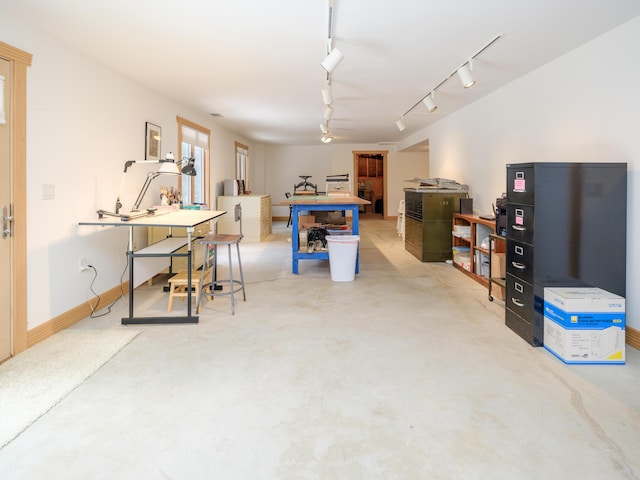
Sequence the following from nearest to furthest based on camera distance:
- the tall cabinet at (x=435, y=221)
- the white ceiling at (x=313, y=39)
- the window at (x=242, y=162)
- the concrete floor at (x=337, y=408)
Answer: the concrete floor at (x=337, y=408), the white ceiling at (x=313, y=39), the tall cabinet at (x=435, y=221), the window at (x=242, y=162)

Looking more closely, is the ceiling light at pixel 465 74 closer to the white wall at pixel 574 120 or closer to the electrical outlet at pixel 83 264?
the white wall at pixel 574 120

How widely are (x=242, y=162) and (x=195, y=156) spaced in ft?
11.9

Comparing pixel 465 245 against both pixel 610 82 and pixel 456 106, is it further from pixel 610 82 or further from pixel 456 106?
pixel 610 82

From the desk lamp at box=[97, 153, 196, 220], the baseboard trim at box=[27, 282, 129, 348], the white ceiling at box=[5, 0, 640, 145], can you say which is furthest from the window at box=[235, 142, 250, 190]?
the baseboard trim at box=[27, 282, 129, 348]

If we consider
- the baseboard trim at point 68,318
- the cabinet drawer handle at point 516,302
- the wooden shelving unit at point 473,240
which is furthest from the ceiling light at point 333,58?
the baseboard trim at point 68,318

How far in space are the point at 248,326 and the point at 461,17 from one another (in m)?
2.86

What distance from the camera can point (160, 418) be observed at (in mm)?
2035

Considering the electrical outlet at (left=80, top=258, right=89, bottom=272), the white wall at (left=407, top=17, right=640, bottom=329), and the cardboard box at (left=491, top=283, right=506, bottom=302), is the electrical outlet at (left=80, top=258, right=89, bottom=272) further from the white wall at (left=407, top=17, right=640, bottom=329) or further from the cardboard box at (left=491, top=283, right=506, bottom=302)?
the white wall at (left=407, top=17, right=640, bottom=329)

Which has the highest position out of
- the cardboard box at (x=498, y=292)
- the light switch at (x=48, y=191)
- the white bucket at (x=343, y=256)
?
the light switch at (x=48, y=191)

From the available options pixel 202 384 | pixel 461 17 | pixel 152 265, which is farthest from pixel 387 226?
pixel 202 384

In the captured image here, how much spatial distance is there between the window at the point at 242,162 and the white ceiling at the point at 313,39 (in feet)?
14.7

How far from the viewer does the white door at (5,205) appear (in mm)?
2713

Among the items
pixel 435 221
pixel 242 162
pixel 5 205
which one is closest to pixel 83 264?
pixel 5 205

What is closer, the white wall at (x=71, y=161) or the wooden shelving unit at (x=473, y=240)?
the white wall at (x=71, y=161)
